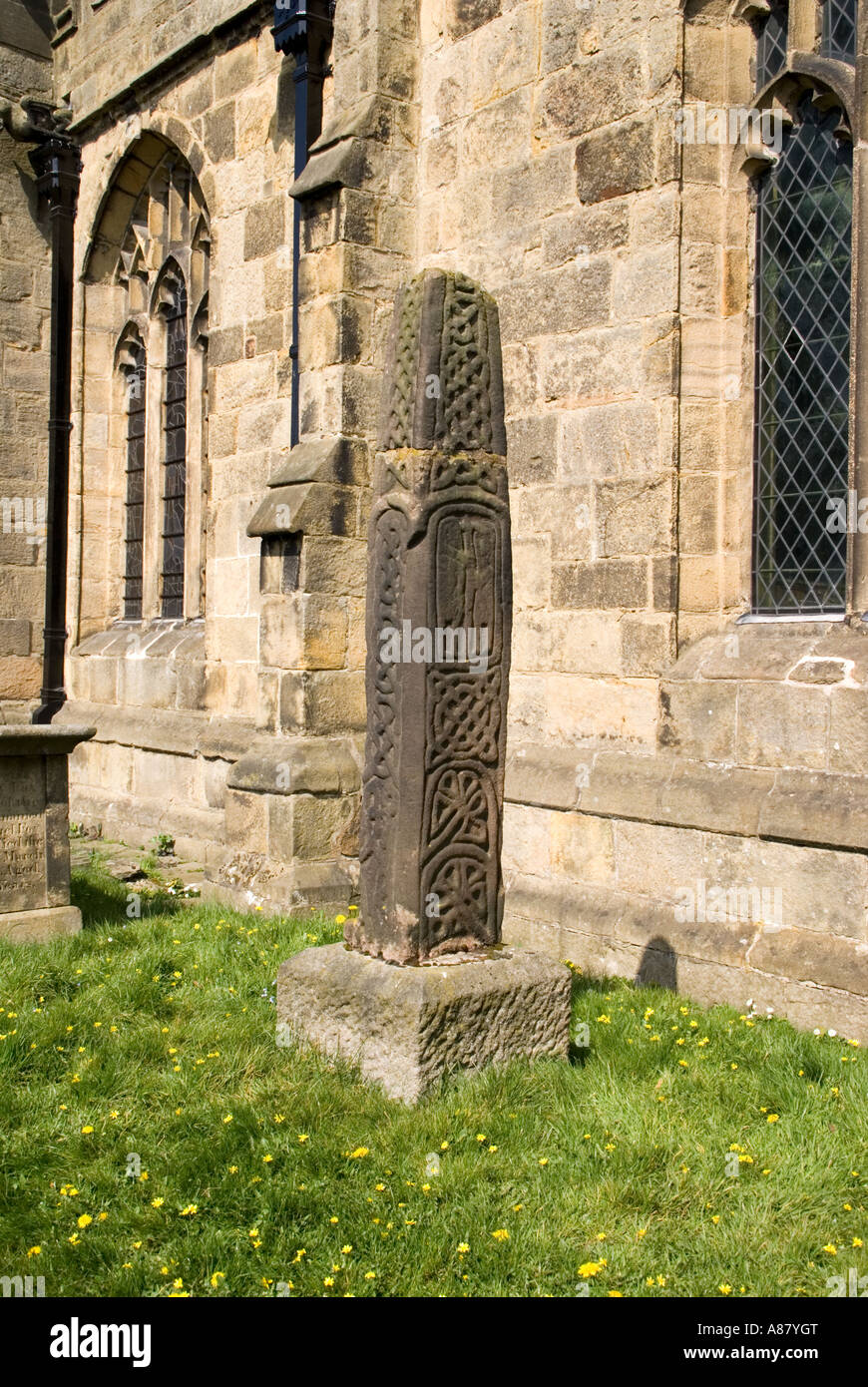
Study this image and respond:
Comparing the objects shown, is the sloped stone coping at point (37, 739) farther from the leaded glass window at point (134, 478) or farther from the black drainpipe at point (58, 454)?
the black drainpipe at point (58, 454)

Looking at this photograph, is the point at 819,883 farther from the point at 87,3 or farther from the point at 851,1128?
the point at 87,3

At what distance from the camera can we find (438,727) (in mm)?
4449

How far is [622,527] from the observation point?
6418 millimetres

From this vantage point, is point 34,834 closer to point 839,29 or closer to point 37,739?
point 37,739

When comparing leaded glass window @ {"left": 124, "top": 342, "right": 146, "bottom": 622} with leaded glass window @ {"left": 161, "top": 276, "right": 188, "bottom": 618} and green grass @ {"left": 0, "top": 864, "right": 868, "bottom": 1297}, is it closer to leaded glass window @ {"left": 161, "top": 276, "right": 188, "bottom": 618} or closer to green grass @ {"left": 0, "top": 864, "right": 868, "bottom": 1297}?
leaded glass window @ {"left": 161, "top": 276, "right": 188, "bottom": 618}

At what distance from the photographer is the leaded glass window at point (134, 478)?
11.6m

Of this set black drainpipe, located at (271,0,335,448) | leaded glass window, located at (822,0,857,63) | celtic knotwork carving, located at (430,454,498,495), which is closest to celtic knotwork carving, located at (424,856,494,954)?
celtic knotwork carving, located at (430,454,498,495)

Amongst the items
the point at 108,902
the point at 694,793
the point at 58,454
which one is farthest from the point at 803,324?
the point at 58,454

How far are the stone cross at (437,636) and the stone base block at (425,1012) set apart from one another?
0.40 feet

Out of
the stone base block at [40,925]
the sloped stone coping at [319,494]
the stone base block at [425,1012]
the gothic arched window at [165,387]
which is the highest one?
the gothic arched window at [165,387]

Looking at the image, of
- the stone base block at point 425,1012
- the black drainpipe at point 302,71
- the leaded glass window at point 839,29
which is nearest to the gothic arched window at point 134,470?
the black drainpipe at point 302,71

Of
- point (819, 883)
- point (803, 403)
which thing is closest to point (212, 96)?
point (803, 403)

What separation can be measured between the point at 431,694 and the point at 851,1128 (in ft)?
6.24

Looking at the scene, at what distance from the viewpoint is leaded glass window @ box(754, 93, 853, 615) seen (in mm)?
5848
